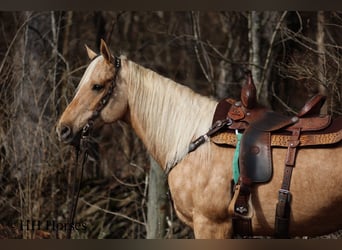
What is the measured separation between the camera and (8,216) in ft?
20.3

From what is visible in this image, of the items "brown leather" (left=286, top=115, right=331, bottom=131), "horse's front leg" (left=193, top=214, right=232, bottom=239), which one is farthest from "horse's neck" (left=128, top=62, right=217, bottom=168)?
"brown leather" (left=286, top=115, right=331, bottom=131)

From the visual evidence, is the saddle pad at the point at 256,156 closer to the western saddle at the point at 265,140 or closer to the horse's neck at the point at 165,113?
the western saddle at the point at 265,140

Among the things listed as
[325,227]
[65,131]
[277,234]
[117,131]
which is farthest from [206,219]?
[117,131]

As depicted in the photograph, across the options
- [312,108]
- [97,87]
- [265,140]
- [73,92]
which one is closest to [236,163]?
[265,140]

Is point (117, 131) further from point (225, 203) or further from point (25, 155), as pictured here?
point (225, 203)

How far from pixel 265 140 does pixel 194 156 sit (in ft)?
1.61

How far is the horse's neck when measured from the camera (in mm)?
3516

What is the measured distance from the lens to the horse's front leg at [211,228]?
131 inches

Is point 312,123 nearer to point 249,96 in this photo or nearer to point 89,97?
point 249,96

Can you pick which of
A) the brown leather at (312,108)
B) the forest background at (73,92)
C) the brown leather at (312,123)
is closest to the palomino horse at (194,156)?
the brown leather at (312,123)

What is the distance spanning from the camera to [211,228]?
3.33m

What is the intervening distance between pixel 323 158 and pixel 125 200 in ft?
13.6

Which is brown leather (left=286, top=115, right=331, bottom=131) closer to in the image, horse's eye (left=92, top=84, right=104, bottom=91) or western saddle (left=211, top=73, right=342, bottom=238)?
western saddle (left=211, top=73, right=342, bottom=238)

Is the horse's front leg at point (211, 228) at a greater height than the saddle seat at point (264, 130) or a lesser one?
lesser
